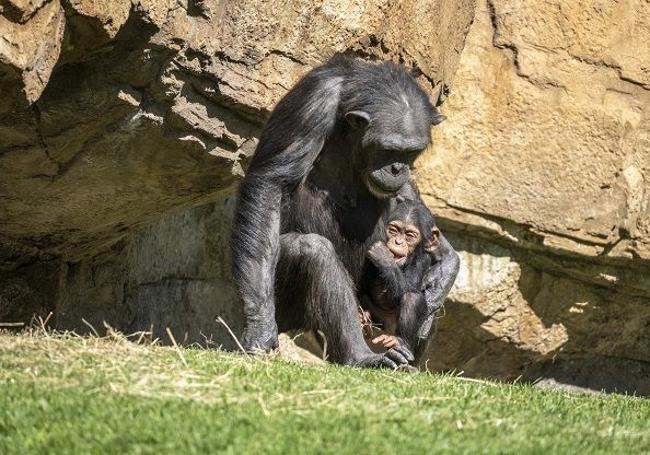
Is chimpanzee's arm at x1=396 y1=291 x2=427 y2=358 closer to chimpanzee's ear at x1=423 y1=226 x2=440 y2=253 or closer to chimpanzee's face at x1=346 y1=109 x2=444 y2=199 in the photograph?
chimpanzee's ear at x1=423 y1=226 x2=440 y2=253

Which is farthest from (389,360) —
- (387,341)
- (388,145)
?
(388,145)

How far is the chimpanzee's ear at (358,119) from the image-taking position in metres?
6.97

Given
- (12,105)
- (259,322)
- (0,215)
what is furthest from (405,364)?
(0,215)

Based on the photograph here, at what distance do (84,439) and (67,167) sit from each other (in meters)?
3.73

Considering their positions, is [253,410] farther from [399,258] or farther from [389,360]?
[399,258]

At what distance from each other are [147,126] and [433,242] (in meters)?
2.11

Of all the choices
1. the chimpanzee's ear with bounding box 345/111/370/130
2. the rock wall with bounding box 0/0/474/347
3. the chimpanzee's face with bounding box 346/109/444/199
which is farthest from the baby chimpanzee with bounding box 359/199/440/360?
the rock wall with bounding box 0/0/474/347

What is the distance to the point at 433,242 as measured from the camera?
7945mm

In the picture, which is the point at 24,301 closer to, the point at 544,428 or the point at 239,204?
the point at 239,204

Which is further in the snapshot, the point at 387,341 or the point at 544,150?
the point at 544,150

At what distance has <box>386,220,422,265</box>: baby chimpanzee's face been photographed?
7594 mm

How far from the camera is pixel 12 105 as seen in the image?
611cm

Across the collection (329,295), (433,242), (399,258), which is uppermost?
(433,242)

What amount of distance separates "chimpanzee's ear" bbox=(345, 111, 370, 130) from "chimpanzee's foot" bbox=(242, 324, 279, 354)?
1.37 meters
